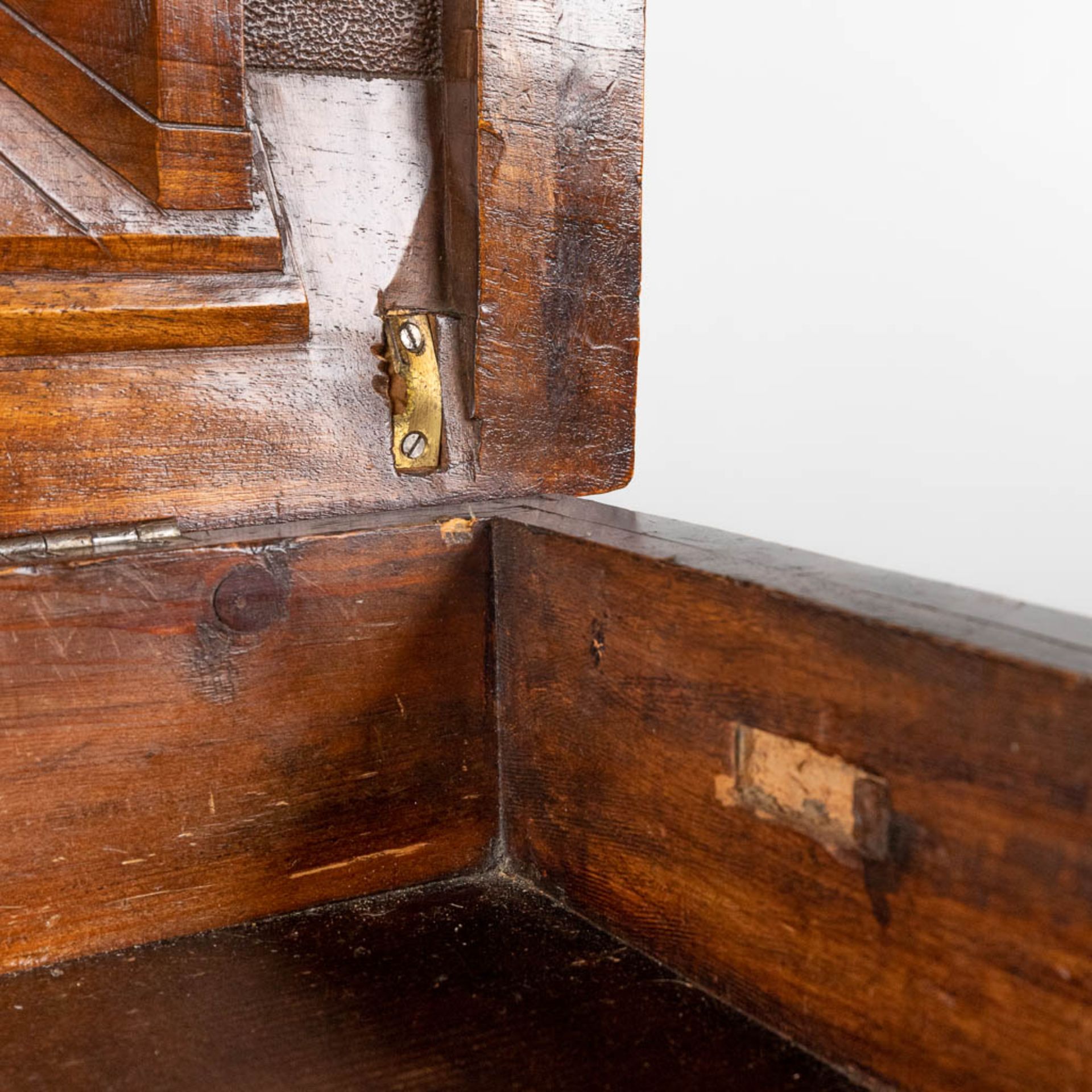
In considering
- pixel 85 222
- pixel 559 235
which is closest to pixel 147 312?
pixel 85 222

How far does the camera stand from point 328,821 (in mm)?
801

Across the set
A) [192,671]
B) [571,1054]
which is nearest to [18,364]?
[192,671]

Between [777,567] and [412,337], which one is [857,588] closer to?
[777,567]

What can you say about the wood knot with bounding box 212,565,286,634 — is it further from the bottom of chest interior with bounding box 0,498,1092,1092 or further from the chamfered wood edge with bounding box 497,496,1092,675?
the chamfered wood edge with bounding box 497,496,1092,675

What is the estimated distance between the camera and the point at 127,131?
2.62 ft

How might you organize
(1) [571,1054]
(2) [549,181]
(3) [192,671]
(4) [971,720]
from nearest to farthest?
1. (4) [971,720]
2. (1) [571,1054]
3. (3) [192,671]
4. (2) [549,181]

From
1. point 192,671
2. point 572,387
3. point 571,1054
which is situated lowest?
point 571,1054

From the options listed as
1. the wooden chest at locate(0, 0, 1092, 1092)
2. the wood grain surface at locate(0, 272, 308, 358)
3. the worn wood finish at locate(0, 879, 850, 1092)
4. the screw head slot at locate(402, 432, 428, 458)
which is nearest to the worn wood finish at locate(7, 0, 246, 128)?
the wooden chest at locate(0, 0, 1092, 1092)

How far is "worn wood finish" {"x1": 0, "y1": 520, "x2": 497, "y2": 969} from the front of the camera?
2.36 ft

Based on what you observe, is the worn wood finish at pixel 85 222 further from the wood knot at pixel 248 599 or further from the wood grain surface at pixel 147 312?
the wood knot at pixel 248 599

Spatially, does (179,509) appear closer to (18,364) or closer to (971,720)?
(18,364)

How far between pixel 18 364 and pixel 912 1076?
612mm

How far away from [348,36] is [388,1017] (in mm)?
614

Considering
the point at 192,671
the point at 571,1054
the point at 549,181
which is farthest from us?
the point at 549,181
